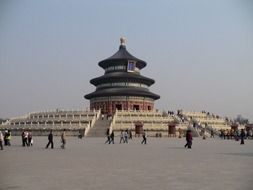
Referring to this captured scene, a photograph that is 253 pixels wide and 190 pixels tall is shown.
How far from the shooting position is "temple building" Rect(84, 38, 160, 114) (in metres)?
65.1

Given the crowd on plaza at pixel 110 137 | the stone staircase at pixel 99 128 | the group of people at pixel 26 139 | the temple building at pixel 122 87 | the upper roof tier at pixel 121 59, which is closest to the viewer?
the crowd on plaza at pixel 110 137

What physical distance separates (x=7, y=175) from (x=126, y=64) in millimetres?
60124

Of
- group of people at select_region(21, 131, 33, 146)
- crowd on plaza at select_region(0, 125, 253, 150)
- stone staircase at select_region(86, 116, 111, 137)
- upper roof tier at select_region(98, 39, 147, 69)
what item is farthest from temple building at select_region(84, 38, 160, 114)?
group of people at select_region(21, 131, 33, 146)

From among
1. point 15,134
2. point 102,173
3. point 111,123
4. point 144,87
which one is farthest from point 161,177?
point 144,87

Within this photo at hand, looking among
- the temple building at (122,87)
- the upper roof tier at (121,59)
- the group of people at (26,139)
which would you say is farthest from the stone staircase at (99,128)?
the upper roof tier at (121,59)

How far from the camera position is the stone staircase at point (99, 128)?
1802 inches

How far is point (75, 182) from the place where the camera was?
10.6 m

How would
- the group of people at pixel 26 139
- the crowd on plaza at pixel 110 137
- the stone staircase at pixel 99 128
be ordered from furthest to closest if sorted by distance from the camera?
1. the stone staircase at pixel 99 128
2. the group of people at pixel 26 139
3. the crowd on plaza at pixel 110 137

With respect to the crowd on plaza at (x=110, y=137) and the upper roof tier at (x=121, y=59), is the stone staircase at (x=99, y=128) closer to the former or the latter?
the crowd on plaza at (x=110, y=137)

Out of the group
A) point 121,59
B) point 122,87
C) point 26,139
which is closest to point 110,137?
point 26,139

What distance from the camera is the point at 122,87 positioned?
67438mm

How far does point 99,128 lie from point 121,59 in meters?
26.2

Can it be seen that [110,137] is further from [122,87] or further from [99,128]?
[122,87]

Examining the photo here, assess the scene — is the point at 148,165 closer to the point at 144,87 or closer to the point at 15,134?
the point at 15,134
